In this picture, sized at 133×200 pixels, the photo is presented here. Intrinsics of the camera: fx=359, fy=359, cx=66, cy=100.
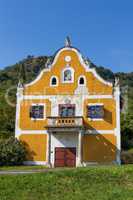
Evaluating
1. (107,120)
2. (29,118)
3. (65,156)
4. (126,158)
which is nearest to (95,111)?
(107,120)

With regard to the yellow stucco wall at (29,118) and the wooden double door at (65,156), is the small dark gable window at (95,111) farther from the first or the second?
the yellow stucco wall at (29,118)

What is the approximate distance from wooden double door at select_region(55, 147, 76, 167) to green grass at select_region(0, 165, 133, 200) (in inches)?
601

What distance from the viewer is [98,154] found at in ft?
104

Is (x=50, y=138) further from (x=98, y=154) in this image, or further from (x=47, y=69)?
(x=47, y=69)

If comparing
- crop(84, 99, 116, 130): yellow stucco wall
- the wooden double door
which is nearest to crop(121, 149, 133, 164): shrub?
crop(84, 99, 116, 130): yellow stucco wall

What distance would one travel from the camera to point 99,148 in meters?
31.9

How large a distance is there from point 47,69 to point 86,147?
8.47 meters

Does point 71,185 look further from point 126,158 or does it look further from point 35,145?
point 35,145

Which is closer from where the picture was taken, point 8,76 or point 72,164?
point 72,164

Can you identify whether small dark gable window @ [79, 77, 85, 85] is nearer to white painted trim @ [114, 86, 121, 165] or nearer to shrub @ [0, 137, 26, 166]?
white painted trim @ [114, 86, 121, 165]

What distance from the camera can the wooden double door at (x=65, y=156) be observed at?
106 ft

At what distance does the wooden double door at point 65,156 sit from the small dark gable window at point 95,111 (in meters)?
3.41

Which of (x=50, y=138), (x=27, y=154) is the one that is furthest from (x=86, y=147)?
(x=27, y=154)

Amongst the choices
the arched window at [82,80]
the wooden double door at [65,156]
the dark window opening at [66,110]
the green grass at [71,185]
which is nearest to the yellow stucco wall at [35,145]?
the wooden double door at [65,156]
